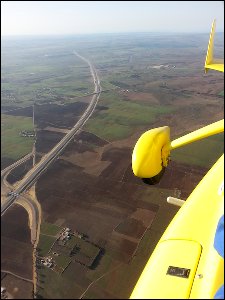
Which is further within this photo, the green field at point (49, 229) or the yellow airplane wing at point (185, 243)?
the green field at point (49, 229)

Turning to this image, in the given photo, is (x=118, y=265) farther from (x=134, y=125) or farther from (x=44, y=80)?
(x=44, y=80)

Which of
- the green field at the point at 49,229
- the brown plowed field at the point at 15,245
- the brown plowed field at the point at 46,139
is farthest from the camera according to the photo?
the brown plowed field at the point at 46,139

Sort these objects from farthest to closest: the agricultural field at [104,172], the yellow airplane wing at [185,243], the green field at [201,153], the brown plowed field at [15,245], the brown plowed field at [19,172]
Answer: the green field at [201,153]
the brown plowed field at [19,172]
the agricultural field at [104,172]
the brown plowed field at [15,245]
the yellow airplane wing at [185,243]

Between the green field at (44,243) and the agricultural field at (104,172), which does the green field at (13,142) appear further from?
the green field at (44,243)

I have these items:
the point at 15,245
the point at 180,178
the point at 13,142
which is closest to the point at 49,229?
the point at 15,245

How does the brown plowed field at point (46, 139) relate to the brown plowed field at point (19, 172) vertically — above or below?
above

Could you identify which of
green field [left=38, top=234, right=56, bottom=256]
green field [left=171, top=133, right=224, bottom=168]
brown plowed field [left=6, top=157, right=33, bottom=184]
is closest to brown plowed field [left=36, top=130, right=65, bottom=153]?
brown plowed field [left=6, top=157, right=33, bottom=184]

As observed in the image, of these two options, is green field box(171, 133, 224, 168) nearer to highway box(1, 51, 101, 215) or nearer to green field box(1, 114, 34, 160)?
highway box(1, 51, 101, 215)

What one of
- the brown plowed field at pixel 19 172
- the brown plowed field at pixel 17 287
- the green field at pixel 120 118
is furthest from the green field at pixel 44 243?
the green field at pixel 120 118

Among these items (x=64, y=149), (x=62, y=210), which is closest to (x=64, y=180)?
(x=62, y=210)
